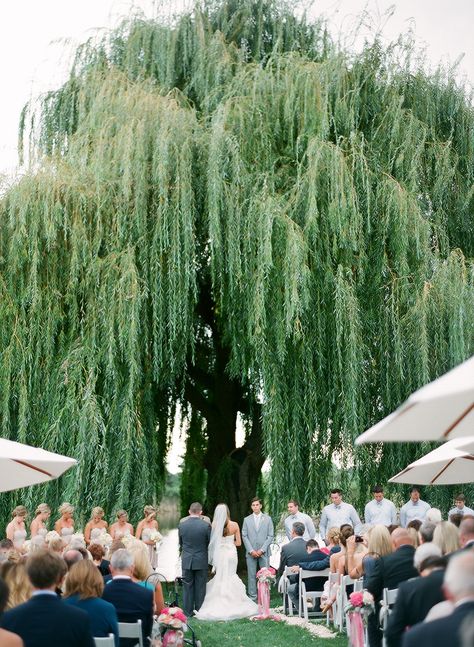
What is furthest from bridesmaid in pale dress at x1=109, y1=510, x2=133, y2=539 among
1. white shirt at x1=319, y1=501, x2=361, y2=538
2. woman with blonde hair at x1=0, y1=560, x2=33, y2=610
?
woman with blonde hair at x1=0, y1=560, x2=33, y2=610

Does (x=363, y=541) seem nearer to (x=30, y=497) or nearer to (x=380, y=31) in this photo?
(x=30, y=497)

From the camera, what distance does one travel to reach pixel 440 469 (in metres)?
9.74

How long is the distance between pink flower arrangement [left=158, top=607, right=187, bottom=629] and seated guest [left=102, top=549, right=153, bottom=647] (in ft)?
2.75

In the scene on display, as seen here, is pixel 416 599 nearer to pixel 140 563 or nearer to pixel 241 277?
pixel 140 563

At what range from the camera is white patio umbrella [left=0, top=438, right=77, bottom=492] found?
737cm

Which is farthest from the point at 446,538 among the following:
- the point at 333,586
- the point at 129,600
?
the point at 333,586

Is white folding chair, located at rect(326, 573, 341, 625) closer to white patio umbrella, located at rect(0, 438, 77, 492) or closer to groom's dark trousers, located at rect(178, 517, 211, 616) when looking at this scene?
groom's dark trousers, located at rect(178, 517, 211, 616)

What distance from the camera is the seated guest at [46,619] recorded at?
14.3 ft

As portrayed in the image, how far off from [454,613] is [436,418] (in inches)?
97.4

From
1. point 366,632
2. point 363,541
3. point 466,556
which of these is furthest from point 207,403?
point 466,556

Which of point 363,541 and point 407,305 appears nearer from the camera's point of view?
point 363,541

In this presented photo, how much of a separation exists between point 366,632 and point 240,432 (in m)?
7.96

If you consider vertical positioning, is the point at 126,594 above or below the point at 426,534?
below

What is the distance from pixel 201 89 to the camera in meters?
15.5
